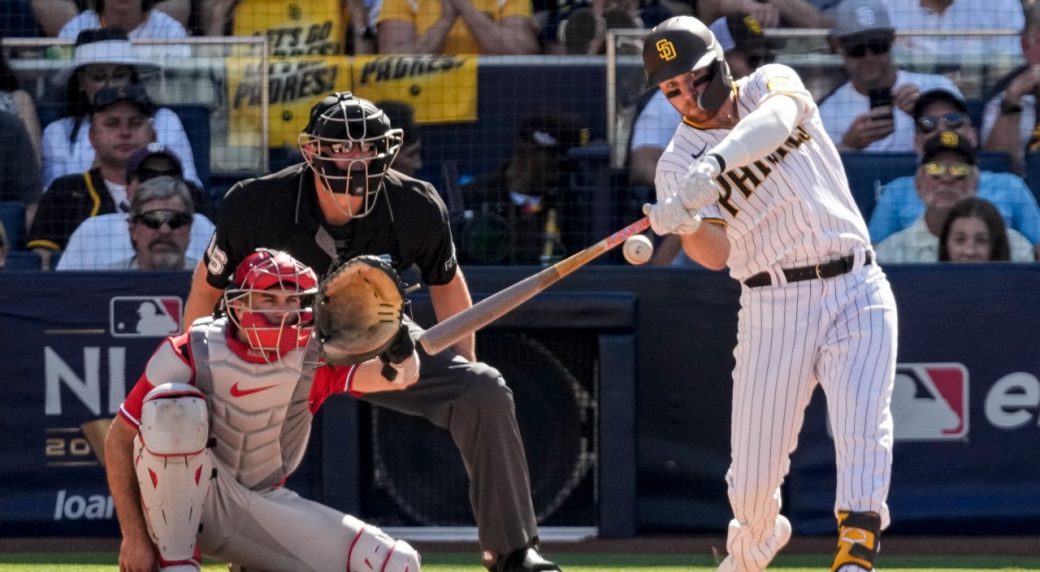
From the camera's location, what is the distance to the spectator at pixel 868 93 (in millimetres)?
7059

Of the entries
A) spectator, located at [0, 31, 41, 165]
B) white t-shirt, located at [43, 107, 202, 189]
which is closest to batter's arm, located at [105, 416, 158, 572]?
white t-shirt, located at [43, 107, 202, 189]

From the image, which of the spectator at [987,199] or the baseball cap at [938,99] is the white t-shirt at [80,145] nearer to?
the spectator at [987,199]

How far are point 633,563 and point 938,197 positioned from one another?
2036 mm

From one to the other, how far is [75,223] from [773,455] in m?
3.50

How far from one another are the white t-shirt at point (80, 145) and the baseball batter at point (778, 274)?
287cm

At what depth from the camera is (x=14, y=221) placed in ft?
22.8

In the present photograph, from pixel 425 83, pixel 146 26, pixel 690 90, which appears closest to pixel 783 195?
pixel 690 90

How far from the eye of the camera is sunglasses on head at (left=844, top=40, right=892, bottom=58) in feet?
23.4

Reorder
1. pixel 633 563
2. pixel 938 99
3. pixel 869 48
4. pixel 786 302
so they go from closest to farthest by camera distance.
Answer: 1. pixel 786 302
2. pixel 633 563
3. pixel 938 99
4. pixel 869 48

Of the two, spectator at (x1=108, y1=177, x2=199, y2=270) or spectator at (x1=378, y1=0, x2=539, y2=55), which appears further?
spectator at (x1=378, y1=0, x2=539, y2=55)

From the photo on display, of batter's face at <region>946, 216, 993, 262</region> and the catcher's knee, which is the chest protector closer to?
the catcher's knee

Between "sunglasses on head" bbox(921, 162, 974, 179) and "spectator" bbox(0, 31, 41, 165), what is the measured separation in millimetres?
3802

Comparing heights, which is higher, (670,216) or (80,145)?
(80,145)

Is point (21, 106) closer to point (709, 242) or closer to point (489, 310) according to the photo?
point (489, 310)
